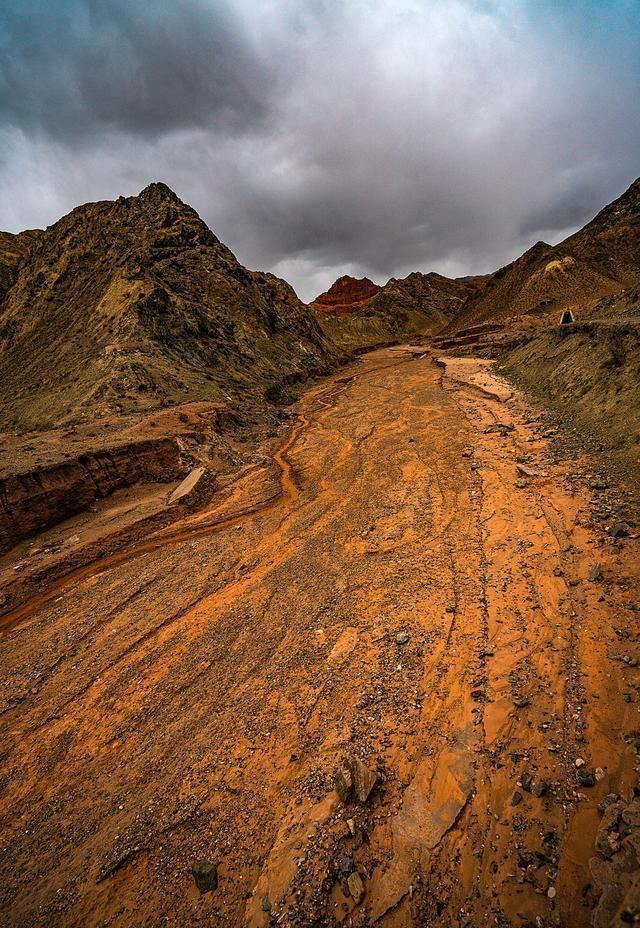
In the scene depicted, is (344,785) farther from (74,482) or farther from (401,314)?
(401,314)

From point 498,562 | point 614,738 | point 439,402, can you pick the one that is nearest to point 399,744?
point 614,738

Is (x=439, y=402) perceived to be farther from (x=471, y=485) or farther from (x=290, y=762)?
(x=290, y=762)

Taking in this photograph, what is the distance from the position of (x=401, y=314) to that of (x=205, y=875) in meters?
95.3

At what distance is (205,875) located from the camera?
337 cm

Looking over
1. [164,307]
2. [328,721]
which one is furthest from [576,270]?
[328,721]

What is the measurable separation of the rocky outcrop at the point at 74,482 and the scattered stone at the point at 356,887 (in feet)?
36.8

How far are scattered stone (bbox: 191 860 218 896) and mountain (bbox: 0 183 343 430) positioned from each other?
17.9 metres

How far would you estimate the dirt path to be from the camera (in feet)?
10.5

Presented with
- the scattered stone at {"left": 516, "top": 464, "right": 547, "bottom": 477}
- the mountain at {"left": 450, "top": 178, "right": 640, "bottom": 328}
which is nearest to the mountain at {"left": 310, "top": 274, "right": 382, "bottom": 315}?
the mountain at {"left": 450, "top": 178, "right": 640, "bottom": 328}

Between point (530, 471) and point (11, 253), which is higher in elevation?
point (11, 253)

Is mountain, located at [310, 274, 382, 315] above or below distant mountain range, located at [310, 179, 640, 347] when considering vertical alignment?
above

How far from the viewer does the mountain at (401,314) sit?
243ft

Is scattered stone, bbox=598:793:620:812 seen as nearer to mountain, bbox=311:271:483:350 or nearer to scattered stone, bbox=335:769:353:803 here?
scattered stone, bbox=335:769:353:803

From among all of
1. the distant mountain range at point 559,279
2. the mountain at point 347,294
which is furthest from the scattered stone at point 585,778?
the mountain at point 347,294
